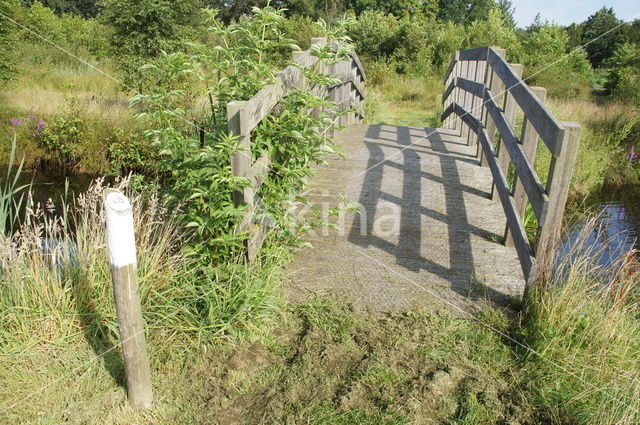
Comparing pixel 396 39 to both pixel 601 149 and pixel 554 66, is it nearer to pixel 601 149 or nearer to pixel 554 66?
pixel 554 66

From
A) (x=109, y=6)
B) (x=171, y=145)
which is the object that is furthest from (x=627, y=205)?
(x=109, y=6)

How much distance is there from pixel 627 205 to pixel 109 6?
11997 millimetres

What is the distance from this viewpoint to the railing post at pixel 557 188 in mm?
3006

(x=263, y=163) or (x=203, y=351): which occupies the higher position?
(x=263, y=163)

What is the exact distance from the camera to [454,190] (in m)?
5.76

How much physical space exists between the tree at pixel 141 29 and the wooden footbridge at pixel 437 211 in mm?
7826

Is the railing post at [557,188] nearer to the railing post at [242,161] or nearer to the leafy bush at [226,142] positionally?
the leafy bush at [226,142]

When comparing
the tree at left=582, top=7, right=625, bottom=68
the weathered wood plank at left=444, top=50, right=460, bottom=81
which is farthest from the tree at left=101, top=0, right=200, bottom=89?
the tree at left=582, top=7, right=625, bottom=68

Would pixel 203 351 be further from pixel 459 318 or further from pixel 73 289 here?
pixel 459 318

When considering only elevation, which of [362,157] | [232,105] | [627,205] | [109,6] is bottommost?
[627,205]

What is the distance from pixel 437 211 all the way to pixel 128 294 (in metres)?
3.40

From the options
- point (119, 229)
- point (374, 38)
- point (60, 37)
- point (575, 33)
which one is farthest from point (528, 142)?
point (575, 33)

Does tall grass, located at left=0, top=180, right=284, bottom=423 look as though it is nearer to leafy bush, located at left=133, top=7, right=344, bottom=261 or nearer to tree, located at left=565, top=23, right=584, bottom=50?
leafy bush, located at left=133, top=7, right=344, bottom=261

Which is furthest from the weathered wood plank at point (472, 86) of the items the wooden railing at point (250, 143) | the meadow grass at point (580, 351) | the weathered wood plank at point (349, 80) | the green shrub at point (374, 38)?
the green shrub at point (374, 38)
